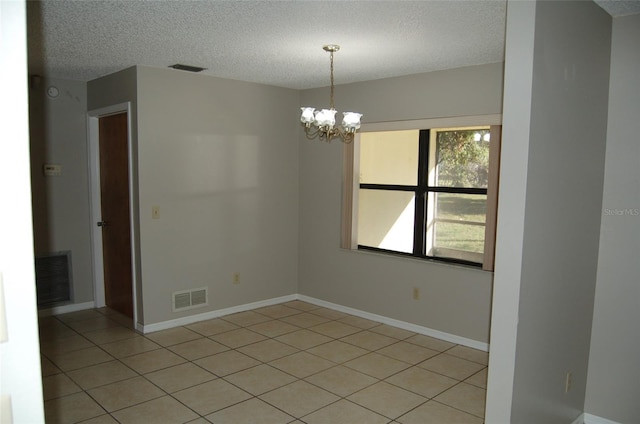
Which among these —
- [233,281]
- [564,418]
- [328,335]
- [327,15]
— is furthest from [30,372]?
[233,281]

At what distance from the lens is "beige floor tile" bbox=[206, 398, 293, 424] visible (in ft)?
9.41

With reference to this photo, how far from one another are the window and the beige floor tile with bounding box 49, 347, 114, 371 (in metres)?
2.65

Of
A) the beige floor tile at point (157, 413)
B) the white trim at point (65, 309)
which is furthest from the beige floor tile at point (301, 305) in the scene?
the beige floor tile at point (157, 413)

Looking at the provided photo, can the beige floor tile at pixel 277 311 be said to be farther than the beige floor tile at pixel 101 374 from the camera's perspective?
Yes

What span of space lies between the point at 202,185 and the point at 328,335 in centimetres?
191

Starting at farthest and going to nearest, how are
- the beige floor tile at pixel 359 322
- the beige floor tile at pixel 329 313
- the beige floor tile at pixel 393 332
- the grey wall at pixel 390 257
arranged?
the beige floor tile at pixel 329 313, the beige floor tile at pixel 359 322, the beige floor tile at pixel 393 332, the grey wall at pixel 390 257

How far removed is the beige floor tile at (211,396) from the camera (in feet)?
9.98

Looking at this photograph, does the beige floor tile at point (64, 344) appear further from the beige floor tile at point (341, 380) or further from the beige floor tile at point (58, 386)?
the beige floor tile at point (341, 380)

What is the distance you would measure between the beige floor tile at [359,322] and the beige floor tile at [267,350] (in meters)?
0.86

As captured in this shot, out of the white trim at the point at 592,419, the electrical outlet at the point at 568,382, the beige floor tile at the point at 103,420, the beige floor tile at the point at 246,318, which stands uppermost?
the electrical outlet at the point at 568,382

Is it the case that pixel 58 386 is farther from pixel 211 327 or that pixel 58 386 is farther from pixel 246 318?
pixel 246 318

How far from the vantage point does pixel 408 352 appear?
3979 mm

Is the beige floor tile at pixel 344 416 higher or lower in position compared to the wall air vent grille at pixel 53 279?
lower

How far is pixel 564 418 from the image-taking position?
2.67 meters
